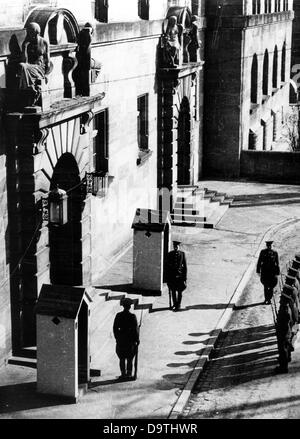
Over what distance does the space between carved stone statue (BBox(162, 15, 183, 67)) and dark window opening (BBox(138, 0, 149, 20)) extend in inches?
47.8

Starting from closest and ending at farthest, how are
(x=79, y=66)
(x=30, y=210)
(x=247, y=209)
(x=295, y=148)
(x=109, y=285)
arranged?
(x=30, y=210) → (x=79, y=66) → (x=109, y=285) → (x=247, y=209) → (x=295, y=148)

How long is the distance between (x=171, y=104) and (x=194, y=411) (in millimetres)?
12685

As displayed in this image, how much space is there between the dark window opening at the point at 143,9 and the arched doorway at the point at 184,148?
5130 millimetres

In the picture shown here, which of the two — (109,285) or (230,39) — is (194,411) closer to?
(109,285)

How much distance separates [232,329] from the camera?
56.0 ft

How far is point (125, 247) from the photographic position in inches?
860

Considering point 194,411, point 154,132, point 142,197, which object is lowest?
point 194,411

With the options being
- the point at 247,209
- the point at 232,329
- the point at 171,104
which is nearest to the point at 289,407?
the point at 232,329

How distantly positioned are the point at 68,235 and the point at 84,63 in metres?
3.47

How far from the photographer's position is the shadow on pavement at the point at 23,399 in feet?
42.9

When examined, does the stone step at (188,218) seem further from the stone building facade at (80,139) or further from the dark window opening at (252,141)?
the dark window opening at (252,141)

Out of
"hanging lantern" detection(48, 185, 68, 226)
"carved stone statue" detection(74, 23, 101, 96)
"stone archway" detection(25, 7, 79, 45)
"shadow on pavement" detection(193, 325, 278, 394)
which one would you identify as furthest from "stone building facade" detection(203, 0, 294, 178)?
"hanging lantern" detection(48, 185, 68, 226)

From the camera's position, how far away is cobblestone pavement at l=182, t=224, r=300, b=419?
13342mm

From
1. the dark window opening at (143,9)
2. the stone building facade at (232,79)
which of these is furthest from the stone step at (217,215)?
the dark window opening at (143,9)
